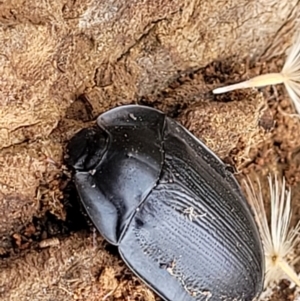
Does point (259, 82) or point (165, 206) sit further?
point (259, 82)

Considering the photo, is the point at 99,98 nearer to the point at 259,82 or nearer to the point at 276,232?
the point at 259,82

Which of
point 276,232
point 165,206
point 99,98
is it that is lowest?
point 276,232

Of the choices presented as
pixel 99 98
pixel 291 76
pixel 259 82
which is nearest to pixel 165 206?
pixel 99 98

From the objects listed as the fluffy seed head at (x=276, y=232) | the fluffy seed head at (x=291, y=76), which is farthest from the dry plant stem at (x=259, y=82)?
the fluffy seed head at (x=276, y=232)

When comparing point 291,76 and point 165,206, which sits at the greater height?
point 291,76

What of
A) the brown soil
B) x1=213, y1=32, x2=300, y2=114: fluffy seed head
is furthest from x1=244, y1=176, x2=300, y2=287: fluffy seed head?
x1=213, y1=32, x2=300, y2=114: fluffy seed head

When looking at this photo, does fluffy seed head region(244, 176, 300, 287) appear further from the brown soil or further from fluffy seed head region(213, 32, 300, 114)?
fluffy seed head region(213, 32, 300, 114)
